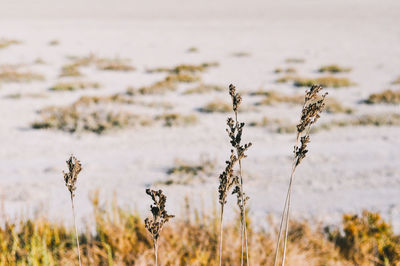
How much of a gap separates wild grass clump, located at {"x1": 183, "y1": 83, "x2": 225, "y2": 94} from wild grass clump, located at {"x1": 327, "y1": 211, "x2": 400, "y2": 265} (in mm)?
8921

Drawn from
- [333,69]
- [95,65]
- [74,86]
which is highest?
[95,65]

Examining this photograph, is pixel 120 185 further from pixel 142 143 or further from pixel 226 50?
pixel 226 50

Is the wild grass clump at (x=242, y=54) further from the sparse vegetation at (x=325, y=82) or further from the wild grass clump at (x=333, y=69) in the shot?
the sparse vegetation at (x=325, y=82)

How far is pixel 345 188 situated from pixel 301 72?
10729 millimetres

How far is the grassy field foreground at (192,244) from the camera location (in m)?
3.25

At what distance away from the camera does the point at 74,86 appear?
43.2 ft

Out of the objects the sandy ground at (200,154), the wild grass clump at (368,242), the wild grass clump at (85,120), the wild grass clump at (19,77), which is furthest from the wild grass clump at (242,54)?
the wild grass clump at (368,242)

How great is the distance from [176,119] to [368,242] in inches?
250

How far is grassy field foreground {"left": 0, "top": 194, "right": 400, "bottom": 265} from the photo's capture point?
3.25m

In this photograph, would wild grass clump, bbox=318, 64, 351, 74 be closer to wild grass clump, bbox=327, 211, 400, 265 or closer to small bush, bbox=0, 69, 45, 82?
small bush, bbox=0, 69, 45, 82

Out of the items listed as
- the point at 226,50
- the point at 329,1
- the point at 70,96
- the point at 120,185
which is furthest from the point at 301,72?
the point at 329,1

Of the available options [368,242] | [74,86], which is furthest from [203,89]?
[368,242]

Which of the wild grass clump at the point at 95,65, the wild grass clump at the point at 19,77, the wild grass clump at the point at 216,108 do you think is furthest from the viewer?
the wild grass clump at the point at 95,65

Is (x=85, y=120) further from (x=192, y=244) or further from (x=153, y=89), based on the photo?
(x=192, y=244)
